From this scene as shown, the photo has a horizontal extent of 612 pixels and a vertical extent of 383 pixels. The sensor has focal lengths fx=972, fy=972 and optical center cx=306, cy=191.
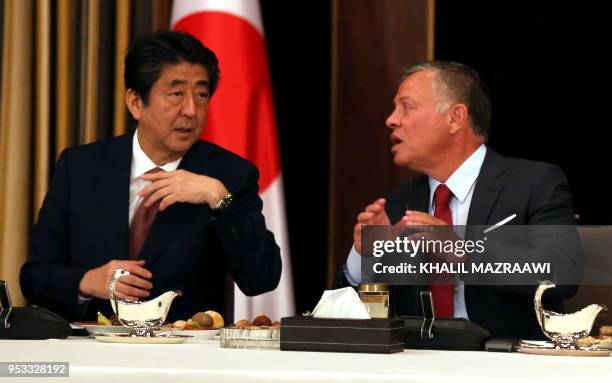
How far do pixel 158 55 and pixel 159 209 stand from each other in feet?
1.58

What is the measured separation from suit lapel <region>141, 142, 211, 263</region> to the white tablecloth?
3.42 ft

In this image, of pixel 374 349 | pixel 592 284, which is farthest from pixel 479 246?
pixel 592 284

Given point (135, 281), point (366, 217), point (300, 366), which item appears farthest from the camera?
point (366, 217)

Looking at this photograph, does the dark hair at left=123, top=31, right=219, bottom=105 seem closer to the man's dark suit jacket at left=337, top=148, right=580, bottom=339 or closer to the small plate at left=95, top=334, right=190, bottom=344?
the man's dark suit jacket at left=337, top=148, right=580, bottom=339

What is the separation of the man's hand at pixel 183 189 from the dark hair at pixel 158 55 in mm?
393

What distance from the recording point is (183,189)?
2453 mm

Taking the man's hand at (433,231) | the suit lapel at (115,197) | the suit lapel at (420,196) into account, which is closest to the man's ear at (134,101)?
the suit lapel at (115,197)

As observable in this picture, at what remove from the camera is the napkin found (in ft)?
5.05

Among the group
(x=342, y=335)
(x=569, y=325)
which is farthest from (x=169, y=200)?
(x=569, y=325)

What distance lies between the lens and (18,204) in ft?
11.1

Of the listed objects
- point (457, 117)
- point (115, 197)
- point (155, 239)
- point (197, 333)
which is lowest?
point (197, 333)

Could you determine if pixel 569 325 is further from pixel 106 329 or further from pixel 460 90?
pixel 460 90

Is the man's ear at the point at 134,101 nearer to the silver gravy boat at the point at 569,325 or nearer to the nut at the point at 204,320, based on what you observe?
the nut at the point at 204,320

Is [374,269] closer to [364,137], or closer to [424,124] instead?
[424,124]
